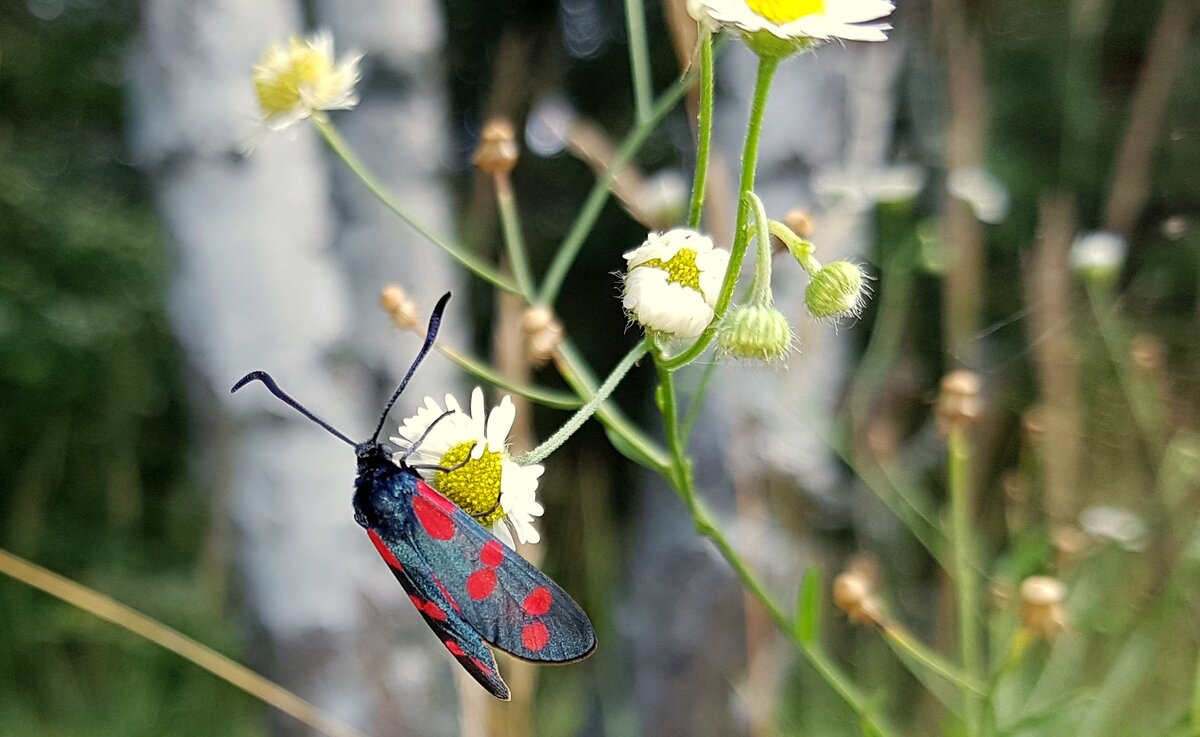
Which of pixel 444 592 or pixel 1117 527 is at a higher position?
pixel 1117 527

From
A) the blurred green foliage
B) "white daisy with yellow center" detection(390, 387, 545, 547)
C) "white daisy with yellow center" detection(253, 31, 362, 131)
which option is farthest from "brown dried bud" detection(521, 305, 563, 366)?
the blurred green foliage

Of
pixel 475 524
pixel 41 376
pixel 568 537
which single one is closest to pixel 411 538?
pixel 475 524

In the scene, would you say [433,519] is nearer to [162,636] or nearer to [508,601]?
[508,601]

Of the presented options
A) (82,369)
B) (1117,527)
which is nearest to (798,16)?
(1117,527)

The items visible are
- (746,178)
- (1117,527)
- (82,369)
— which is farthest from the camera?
(82,369)

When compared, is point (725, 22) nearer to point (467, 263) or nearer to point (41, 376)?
point (467, 263)
